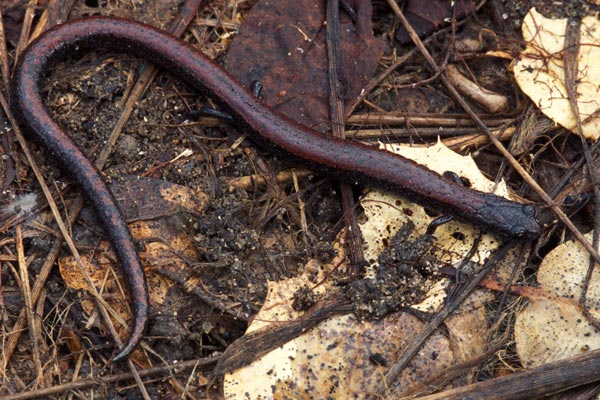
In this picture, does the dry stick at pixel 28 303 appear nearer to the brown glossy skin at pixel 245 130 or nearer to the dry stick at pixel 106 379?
the dry stick at pixel 106 379

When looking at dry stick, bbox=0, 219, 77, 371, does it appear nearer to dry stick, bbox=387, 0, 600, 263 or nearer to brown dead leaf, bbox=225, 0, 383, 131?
brown dead leaf, bbox=225, 0, 383, 131

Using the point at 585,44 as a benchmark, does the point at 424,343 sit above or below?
below

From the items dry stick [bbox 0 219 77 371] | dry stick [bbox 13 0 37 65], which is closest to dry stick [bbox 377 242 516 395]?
dry stick [bbox 0 219 77 371]

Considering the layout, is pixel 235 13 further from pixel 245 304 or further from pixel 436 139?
pixel 245 304

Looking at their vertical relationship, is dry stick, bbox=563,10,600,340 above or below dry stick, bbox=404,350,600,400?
above

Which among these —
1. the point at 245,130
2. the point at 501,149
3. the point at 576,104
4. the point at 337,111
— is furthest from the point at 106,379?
the point at 576,104

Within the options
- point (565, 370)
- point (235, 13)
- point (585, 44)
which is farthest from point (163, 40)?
point (565, 370)
